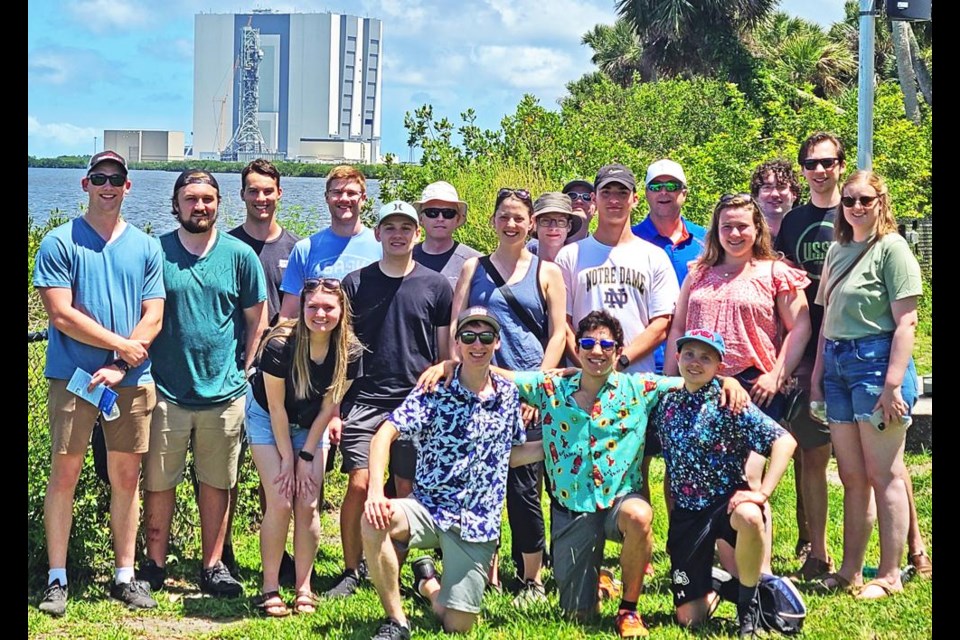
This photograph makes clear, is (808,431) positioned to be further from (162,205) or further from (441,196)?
(162,205)

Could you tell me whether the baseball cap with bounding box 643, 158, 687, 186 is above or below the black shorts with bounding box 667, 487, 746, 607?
above

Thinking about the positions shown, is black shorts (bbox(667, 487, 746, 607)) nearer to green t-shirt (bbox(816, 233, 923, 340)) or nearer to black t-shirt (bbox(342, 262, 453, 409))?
green t-shirt (bbox(816, 233, 923, 340))

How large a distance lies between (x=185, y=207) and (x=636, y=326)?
244 centimetres

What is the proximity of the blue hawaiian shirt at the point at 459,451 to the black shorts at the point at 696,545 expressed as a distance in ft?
2.81

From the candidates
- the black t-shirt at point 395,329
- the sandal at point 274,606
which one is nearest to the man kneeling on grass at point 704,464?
the black t-shirt at point 395,329

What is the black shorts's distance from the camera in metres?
5.25

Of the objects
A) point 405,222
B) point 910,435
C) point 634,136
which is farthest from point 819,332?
point 634,136

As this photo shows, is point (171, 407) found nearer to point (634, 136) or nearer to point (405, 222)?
point (405, 222)

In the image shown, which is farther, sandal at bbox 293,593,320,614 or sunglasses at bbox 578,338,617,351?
sandal at bbox 293,593,320,614

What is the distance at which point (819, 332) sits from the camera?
6.05m

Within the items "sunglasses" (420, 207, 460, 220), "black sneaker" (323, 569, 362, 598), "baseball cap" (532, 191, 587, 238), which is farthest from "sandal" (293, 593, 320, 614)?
"baseball cap" (532, 191, 587, 238)

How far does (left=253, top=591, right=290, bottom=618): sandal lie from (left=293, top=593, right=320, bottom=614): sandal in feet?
0.17

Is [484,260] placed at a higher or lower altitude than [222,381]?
higher

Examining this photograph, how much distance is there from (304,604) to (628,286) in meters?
Answer: 2.32
